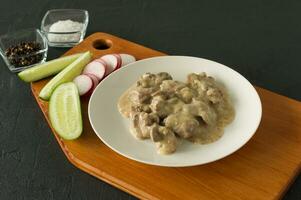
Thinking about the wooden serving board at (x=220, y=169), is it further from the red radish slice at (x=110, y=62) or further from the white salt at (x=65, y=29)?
the white salt at (x=65, y=29)

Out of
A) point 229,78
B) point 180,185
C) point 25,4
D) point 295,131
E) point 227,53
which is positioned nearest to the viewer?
point 180,185

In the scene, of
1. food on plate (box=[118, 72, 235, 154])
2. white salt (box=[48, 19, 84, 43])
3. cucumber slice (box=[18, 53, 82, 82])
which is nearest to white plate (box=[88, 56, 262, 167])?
food on plate (box=[118, 72, 235, 154])

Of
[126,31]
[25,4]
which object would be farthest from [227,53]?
[25,4]

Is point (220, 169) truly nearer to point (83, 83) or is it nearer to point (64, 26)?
point (83, 83)

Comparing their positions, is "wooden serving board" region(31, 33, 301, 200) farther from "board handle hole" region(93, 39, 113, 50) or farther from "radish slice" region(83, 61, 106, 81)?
"board handle hole" region(93, 39, 113, 50)

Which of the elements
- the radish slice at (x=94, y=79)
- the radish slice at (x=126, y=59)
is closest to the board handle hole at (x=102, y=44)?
the radish slice at (x=126, y=59)

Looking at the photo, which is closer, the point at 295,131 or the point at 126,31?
the point at 295,131

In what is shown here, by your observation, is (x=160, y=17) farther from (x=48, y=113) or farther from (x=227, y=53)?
(x=48, y=113)
